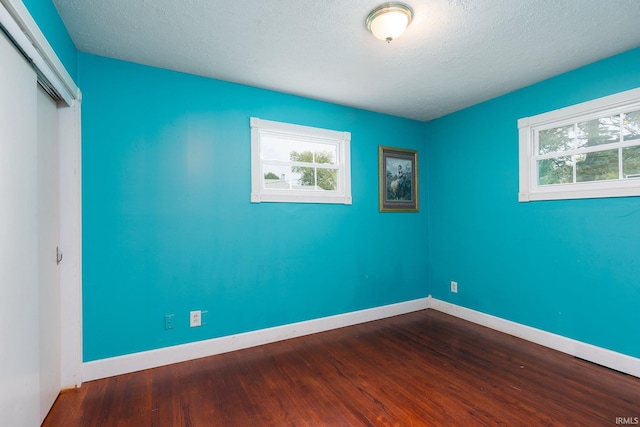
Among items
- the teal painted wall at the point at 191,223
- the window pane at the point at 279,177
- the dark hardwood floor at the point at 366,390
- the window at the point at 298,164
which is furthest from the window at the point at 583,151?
the window pane at the point at 279,177

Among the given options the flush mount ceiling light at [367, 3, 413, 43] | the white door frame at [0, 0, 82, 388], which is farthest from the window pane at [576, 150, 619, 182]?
the white door frame at [0, 0, 82, 388]

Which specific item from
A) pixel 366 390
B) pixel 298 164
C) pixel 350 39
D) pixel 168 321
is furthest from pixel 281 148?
pixel 366 390

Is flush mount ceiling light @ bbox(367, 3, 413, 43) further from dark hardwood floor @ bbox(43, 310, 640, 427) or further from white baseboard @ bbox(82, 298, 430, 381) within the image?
white baseboard @ bbox(82, 298, 430, 381)

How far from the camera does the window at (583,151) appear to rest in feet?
7.55

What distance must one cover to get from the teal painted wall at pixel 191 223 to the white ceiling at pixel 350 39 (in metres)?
0.29

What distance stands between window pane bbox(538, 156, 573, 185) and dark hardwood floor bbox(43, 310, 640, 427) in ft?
5.23

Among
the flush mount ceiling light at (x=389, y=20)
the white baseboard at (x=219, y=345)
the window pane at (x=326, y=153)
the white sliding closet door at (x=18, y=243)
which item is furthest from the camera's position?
the window pane at (x=326, y=153)

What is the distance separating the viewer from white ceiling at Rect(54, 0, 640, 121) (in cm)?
179

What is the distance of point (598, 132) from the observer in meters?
2.49

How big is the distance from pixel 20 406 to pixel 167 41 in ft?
7.69

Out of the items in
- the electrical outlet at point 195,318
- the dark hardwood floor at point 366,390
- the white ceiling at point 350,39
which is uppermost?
the white ceiling at point 350,39

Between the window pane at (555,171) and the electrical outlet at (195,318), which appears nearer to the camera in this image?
the electrical outlet at (195,318)

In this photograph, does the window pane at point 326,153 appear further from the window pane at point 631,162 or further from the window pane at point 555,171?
the window pane at point 631,162

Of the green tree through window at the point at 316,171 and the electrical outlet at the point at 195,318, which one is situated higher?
the green tree through window at the point at 316,171
